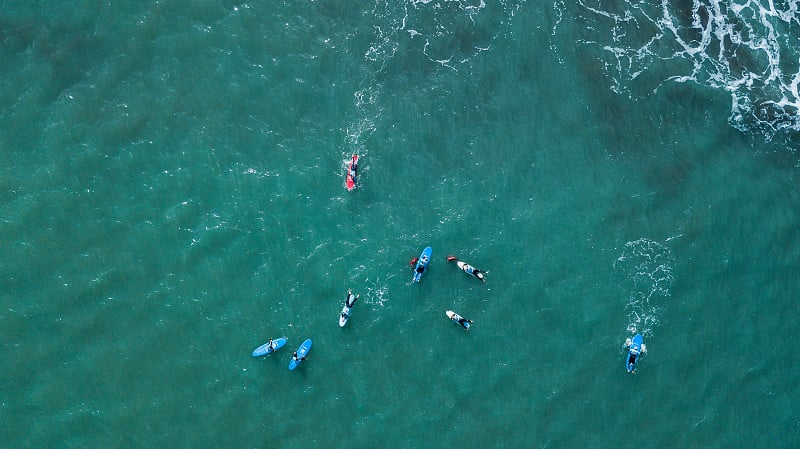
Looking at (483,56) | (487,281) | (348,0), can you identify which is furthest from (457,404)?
(348,0)

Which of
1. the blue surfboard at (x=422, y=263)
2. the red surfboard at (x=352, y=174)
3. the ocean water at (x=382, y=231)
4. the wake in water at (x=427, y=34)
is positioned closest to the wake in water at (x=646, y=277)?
the ocean water at (x=382, y=231)

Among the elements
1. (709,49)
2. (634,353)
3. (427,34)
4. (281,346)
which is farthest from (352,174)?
(709,49)

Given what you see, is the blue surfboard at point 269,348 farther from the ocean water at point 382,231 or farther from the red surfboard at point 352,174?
the red surfboard at point 352,174

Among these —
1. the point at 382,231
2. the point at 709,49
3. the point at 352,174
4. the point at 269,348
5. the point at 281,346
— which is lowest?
the point at 281,346

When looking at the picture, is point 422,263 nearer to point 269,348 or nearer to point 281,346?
point 281,346

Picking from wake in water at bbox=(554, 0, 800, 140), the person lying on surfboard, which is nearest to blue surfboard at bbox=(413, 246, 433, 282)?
the person lying on surfboard

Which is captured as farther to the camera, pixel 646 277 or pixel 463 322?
pixel 646 277
